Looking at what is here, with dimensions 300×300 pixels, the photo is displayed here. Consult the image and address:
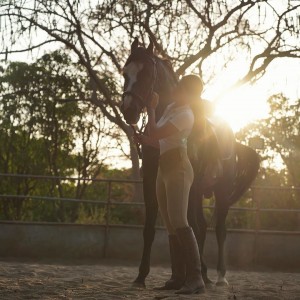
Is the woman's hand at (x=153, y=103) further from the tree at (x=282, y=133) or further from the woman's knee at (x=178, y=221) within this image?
the tree at (x=282, y=133)

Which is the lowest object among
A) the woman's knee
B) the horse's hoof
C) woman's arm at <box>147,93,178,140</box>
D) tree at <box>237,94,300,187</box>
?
the horse's hoof

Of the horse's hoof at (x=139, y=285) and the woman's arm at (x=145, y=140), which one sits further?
the horse's hoof at (x=139, y=285)

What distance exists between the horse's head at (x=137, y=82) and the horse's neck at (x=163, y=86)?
152 millimetres

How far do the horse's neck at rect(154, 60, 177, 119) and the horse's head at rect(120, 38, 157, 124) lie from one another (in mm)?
152

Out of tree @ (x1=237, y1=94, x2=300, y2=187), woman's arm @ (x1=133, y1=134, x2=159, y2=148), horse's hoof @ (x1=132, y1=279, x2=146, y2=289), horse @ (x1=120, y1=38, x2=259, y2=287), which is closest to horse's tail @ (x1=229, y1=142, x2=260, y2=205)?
horse @ (x1=120, y1=38, x2=259, y2=287)

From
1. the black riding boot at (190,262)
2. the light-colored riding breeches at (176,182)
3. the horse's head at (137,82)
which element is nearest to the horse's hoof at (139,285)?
the black riding boot at (190,262)

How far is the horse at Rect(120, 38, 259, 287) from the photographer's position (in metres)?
5.92

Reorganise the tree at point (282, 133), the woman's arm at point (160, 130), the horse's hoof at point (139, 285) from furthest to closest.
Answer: the tree at point (282, 133)
the horse's hoof at point (139, 285)
the woman's arm at point (160, 130)

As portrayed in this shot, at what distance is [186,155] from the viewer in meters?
5.79

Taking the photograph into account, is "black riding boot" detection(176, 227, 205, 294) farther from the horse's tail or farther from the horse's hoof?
the horse's tail

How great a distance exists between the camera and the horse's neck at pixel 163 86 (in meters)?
6.30

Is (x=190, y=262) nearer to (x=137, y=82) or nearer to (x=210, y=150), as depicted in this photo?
(x=210, y=150)

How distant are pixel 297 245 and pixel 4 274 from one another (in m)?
6.36

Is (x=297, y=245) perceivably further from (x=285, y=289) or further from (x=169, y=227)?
(x=169, y=227)
